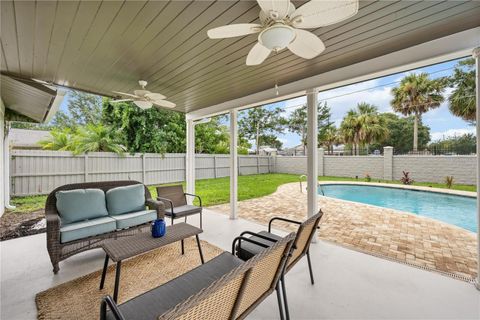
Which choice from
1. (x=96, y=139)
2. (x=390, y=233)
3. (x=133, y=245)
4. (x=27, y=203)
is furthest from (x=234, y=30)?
(x=96, y=139)

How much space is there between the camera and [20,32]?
2.06 meters

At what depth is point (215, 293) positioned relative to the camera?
924 millimetres

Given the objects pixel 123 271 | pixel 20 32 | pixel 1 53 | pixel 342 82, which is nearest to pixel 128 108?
pixel 1 53

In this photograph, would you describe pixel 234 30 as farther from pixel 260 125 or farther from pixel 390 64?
pixel 260 125

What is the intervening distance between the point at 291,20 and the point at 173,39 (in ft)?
4.34

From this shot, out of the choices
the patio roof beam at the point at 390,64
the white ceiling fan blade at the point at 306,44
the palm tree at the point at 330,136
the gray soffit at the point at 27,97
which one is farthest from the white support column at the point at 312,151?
the palm tree at the point at 330,136

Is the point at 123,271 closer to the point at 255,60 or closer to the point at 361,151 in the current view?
the point at 255,60

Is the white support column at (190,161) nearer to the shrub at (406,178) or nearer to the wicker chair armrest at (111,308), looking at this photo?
the wicker chair armrest at (111,308)

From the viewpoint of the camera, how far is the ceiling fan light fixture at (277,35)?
4.93 ft

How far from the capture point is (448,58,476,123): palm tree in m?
8.23

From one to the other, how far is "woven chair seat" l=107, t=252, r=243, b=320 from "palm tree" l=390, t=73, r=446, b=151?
12.4 metres

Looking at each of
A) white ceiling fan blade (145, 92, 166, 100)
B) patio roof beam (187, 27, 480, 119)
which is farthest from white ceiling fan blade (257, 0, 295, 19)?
white ceiling fan blade (145, 92, 166, 100)

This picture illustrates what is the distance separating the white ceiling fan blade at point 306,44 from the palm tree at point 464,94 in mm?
10507

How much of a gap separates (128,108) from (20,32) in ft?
21.8
